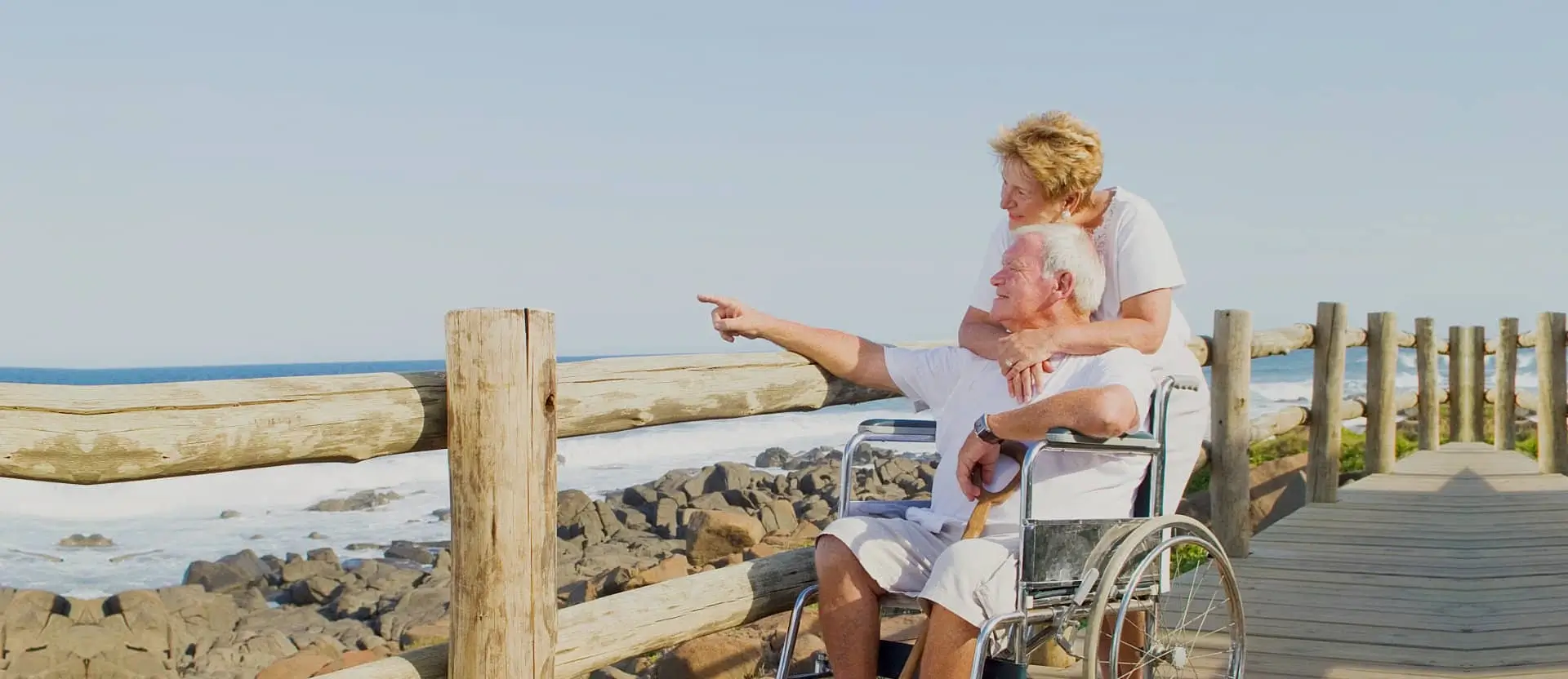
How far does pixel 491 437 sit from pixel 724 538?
Result: 618 cm

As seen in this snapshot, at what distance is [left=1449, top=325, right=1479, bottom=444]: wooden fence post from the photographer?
33.8ft

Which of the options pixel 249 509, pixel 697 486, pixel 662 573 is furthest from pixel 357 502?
pixel 662 573

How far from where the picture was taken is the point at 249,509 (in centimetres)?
1475

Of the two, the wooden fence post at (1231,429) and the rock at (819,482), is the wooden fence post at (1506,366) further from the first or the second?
the wooden fence post at (1231,429)

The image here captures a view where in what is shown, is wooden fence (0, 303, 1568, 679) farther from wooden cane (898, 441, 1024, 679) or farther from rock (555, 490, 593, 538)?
rock (555, 490, 593, 538)

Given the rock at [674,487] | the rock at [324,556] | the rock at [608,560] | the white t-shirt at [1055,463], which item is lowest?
the rock at [324,556]

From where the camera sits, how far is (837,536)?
2631 mm

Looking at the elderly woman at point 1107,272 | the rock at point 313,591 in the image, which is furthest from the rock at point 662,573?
the elderly woman at point 1107,272

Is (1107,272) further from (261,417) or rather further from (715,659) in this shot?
(715,659)

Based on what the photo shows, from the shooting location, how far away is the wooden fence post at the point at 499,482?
2.34m

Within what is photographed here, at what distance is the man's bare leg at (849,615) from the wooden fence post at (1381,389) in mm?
6252

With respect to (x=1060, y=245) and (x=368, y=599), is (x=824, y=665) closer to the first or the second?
(x=1060, y=245)

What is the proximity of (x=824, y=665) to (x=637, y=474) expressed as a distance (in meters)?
13.8

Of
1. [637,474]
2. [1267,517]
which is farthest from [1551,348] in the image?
[637,474]
